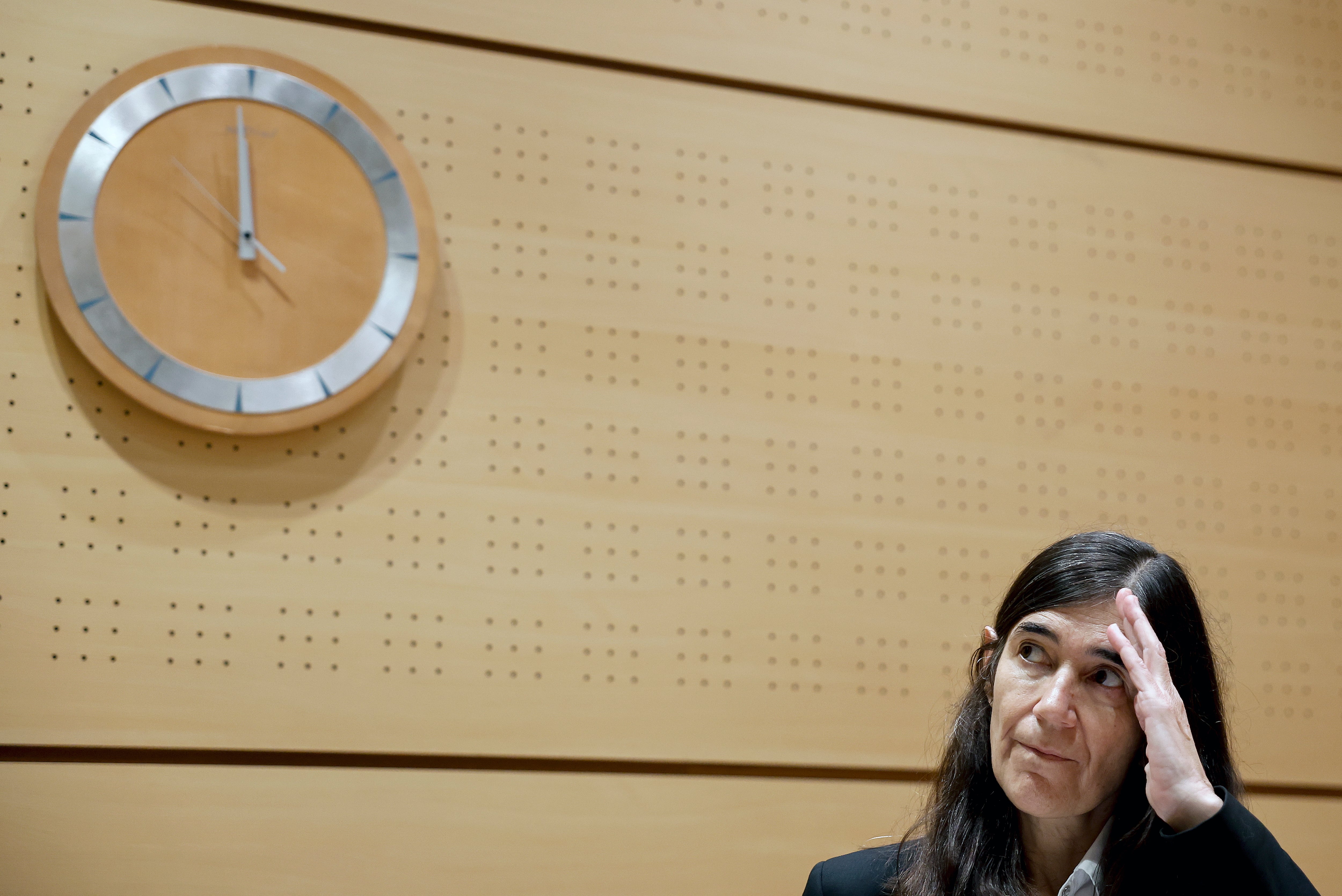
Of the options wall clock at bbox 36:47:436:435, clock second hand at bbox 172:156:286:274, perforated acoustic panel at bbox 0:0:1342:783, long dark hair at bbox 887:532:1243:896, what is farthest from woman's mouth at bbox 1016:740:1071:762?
clock second hand at bbox 172:156:286:274

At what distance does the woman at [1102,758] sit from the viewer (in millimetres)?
1170

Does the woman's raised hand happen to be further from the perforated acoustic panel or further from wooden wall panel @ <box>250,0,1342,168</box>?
wooden wall panel @ <box>250,0,1342,168</box>

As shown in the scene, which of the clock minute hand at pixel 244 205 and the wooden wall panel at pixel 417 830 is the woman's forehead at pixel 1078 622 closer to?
the wooden wall panel at pixel 417 830

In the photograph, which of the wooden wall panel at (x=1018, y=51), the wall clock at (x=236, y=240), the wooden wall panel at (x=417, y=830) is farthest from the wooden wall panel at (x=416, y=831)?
the wooden wall panel at (x=1018, y=51)

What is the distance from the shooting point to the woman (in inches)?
46.1

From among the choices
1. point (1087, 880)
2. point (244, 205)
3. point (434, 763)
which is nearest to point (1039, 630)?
point (1087, 880)

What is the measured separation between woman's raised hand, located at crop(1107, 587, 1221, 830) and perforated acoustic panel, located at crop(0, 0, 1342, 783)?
1.01 meters

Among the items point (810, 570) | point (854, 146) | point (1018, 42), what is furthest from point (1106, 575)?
point (1018, 42)

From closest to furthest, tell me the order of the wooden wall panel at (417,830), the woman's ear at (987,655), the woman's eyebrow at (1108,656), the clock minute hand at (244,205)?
1. the woman's eyebrow at (1108,656)
2. the woman's ear at (987,655)
3. the wooden wall panel at (417,830)
4. the clock minute hand at (244,205)

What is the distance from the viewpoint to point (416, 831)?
196 cm

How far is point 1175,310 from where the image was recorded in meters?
2.48

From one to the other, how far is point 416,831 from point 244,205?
117 centimetres

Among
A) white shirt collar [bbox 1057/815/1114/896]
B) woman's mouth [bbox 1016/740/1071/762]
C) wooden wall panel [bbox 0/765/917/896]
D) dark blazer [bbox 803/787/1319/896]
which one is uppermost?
woman's mouth [bbox 1016/740/1071/762]

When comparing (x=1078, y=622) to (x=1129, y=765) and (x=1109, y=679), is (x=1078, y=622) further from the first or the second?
(x=1129, y=765)
